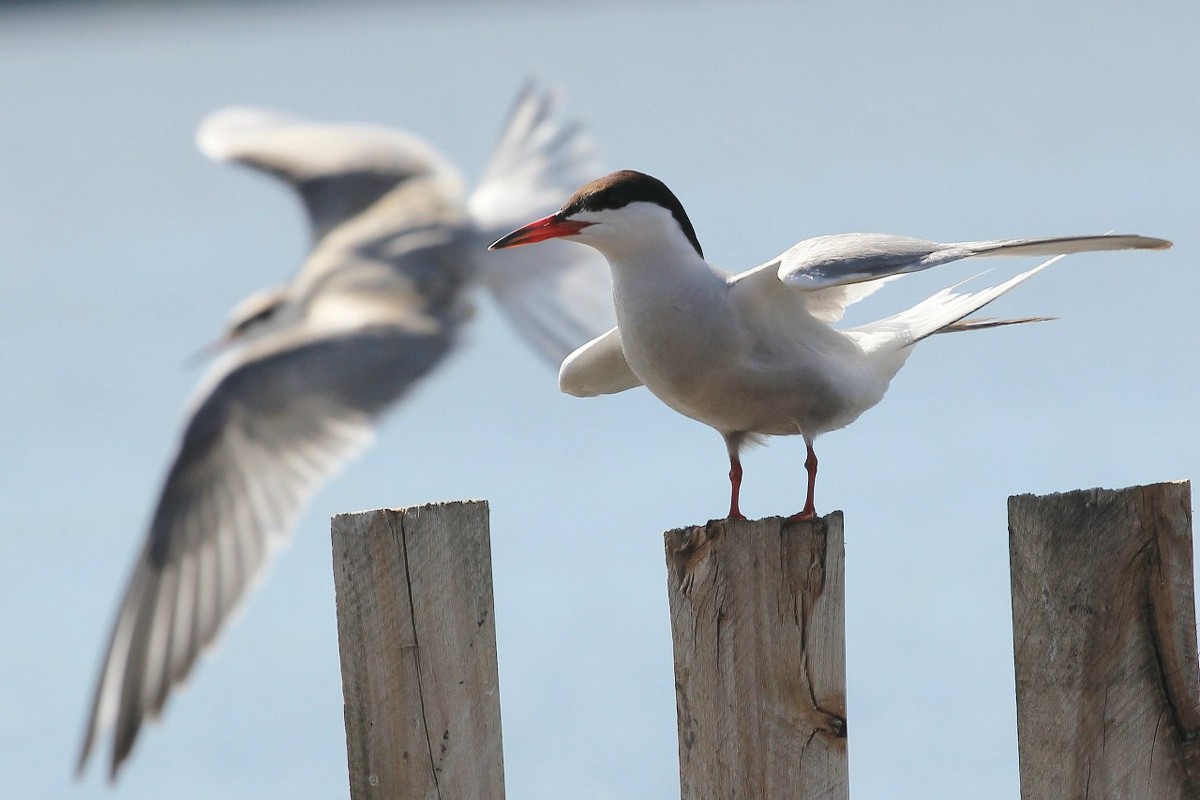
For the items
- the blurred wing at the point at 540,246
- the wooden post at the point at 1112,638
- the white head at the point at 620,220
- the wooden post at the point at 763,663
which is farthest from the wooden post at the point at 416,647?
the blurred wing at the point at 540,246

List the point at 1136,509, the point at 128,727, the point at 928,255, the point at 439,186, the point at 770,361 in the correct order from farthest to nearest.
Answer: the point at 439,186
the point at 128,727
the point at 770,361
the point at 928,255
the point at 1136,509

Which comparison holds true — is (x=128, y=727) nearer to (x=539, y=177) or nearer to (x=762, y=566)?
(x=762, y=566)

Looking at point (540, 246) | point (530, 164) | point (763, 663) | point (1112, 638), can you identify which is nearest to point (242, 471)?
point (540, 246)

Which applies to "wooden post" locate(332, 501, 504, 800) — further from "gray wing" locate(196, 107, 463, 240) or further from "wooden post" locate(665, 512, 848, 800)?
"gray wing" locate(196, 107, 463, 240)

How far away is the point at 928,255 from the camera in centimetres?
283

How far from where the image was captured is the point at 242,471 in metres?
5.65

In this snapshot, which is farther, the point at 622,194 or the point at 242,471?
the point at 242,471

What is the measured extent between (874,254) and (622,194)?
1.66ft

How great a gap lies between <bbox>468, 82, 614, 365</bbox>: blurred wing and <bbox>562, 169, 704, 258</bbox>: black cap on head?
8.86 feet

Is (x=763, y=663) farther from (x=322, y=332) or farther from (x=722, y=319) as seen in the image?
(x=322, y=332)

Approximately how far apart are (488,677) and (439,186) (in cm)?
564

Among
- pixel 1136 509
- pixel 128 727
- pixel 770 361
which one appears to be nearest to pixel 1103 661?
pixel 1136 509

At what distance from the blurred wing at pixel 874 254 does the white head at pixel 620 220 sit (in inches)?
7.5

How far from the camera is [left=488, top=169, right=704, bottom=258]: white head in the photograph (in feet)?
10.1
